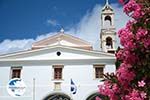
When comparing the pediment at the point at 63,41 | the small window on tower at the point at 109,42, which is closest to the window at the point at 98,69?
the pediment at the point at 63,41

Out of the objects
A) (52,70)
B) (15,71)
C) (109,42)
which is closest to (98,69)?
(52,70)

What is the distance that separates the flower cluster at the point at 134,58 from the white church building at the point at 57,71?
68.8 ft

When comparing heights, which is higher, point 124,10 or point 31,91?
point 124,10

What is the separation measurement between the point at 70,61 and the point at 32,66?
311cm

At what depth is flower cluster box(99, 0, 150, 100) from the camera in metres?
6.43

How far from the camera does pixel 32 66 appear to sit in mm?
29016


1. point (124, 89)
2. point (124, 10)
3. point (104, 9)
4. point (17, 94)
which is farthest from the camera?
point (104, 9)

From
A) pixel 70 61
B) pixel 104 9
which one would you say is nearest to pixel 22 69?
pixel 70 61

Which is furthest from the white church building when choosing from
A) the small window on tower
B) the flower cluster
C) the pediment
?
the flower cluster

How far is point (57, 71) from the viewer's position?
94.6 ft

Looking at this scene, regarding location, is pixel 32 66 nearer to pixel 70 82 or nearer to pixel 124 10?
pixel 70 82

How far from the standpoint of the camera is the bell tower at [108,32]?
3572 centimetres

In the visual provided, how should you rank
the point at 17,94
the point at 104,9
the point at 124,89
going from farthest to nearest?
the point at 104,9
the point at 17,94
the point at 124,89

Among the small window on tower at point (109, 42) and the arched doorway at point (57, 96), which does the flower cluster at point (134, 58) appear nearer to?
the arched doorway at point (57, 96)
